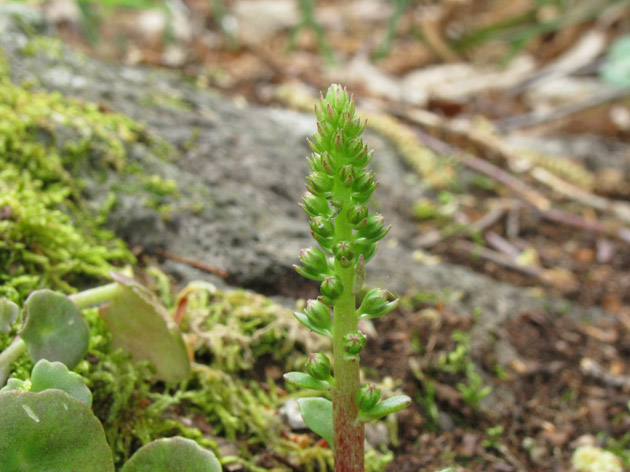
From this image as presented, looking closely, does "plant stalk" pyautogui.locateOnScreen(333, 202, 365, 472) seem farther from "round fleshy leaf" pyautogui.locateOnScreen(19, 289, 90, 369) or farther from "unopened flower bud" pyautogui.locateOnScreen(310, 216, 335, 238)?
"round fleshy leaf" pyautogui.locateOnScreen(19, 289, 90, 369)

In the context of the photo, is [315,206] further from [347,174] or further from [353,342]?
[353,342]

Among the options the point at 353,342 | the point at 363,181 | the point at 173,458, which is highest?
the point at 363,181

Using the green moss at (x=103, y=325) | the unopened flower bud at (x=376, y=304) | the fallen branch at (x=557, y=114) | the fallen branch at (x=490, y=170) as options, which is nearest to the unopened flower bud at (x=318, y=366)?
the unopened flower bud at (x=376, y=304)

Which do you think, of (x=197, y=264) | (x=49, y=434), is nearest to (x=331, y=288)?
(x=49, y=434)

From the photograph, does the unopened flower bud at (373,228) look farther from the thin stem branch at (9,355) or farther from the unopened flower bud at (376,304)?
the thin stem branch at (9,355)

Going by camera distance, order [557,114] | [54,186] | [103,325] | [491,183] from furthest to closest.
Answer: [557,114], [491,183], [54,186], [103,325]

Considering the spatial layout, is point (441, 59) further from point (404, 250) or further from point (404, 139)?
point (404, 250)
